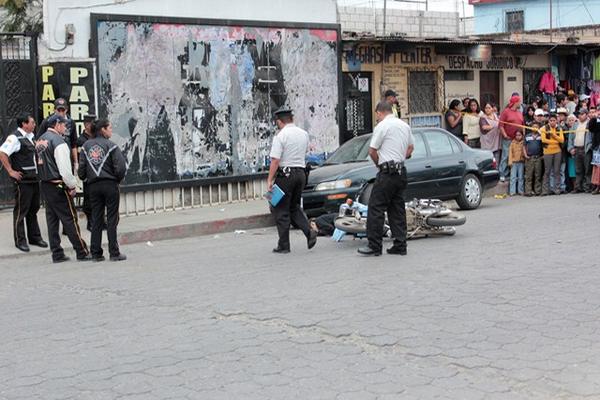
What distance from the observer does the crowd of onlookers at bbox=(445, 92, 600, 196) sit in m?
16.9

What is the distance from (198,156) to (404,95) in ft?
20.7

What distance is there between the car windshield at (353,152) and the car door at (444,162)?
1.17m

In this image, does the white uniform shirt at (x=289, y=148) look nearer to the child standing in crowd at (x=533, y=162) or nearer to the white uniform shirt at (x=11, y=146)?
the white uniform shirt at (x=11, y=146)

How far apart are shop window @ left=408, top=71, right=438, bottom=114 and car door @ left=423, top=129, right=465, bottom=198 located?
5.44 meters

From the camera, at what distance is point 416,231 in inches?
425

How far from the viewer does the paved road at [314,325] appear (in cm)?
516

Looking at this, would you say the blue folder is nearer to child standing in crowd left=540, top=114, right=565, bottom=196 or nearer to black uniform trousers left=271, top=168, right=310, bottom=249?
black uniform trousers left=271, top=168, right=310, bottom=249

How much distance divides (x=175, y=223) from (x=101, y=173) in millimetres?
3462

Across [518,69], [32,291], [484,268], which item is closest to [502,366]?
[484,268]

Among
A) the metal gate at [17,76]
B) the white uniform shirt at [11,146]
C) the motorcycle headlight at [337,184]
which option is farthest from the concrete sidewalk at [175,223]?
the motorcycle headlight at [337,184]

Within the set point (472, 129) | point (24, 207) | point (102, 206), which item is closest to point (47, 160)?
point (102, 206)

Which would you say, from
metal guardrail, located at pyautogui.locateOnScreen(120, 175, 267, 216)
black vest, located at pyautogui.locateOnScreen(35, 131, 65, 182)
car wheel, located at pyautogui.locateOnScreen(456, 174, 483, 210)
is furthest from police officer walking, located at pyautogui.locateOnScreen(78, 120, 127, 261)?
car wheel, located at pyautogui.locateOnScreen(456, 174, 483, 210)

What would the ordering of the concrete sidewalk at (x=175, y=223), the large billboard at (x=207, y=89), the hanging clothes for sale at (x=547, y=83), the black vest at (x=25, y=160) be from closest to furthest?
the black vest at (x=25, y=160), the concrete sidewalk at (x=175, y=223), the large billboard at (x=207, y=89), the hanging clothes for sale at (x=547, y=83)

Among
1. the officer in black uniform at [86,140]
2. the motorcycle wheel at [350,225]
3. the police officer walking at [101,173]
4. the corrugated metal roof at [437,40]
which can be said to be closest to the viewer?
the police officer walking at [101,173]
